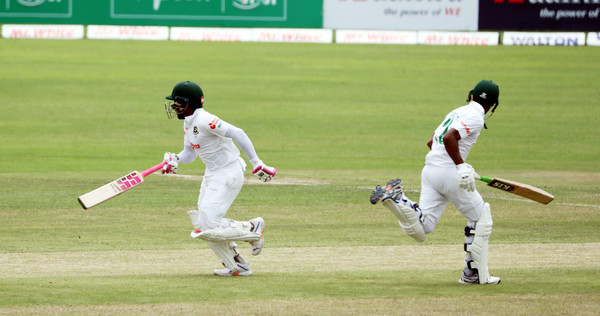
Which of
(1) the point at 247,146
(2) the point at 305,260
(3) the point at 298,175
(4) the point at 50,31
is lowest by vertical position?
(3) the point at 298,175

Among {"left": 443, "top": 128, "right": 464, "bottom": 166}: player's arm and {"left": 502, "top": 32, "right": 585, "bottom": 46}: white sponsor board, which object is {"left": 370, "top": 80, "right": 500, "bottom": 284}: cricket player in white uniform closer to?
{"left": 443, "top": 128, "right": 464, "bottom": 166}: player's arm

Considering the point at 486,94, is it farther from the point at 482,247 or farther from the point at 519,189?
the point at 482,247

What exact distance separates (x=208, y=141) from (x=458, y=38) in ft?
92.0

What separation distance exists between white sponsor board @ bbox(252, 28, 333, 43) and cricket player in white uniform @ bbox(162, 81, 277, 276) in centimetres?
2705

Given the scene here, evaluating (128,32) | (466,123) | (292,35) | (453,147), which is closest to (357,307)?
(453,147)

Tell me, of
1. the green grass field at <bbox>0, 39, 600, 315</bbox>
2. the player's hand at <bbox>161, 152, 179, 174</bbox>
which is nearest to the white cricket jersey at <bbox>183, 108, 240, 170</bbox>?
the player's hand at <bbox>161, 152, 179, 174</bbox>

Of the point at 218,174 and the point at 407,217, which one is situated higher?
the point at 218,174

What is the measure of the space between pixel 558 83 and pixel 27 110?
15981mm

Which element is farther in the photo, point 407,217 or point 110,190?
point 110,190

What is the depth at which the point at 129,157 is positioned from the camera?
20578 mm

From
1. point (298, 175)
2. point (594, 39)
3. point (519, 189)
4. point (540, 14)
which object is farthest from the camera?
point (594, 39)

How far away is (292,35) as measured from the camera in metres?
36.1

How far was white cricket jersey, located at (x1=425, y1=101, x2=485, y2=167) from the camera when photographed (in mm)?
8750

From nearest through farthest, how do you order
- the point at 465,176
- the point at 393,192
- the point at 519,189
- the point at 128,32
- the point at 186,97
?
the point at 465,176
the point at 393,192
the point at 186,97
the point at 519,189
the point at 128,32
